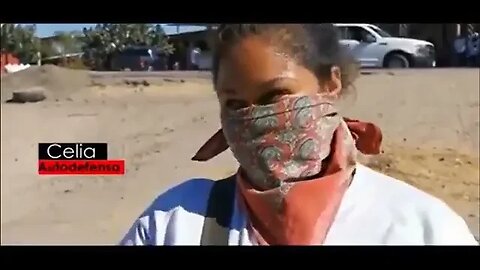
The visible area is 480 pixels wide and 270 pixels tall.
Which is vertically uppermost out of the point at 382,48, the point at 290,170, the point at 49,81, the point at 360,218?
the point at 382,48

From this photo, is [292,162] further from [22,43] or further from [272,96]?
[22,43]

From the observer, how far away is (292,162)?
4.54m

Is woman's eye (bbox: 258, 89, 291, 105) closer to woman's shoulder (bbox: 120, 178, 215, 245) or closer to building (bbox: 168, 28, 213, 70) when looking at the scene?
building (bbox: 168, 28, 213, 70)

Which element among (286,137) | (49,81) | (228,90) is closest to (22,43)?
(49,81)

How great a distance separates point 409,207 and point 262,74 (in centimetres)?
108

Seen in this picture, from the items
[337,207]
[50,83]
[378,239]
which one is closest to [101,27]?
[50,83]

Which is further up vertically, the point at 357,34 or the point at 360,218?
the point at 357,34

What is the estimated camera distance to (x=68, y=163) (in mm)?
4613

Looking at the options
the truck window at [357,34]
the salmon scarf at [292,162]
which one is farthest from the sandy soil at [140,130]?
the truck window at [357,34]

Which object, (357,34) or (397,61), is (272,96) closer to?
(357,34)

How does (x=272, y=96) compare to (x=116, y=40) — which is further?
(x=116, y=40)

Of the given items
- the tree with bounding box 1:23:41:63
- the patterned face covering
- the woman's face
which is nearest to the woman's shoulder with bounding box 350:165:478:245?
the patterned face covering
